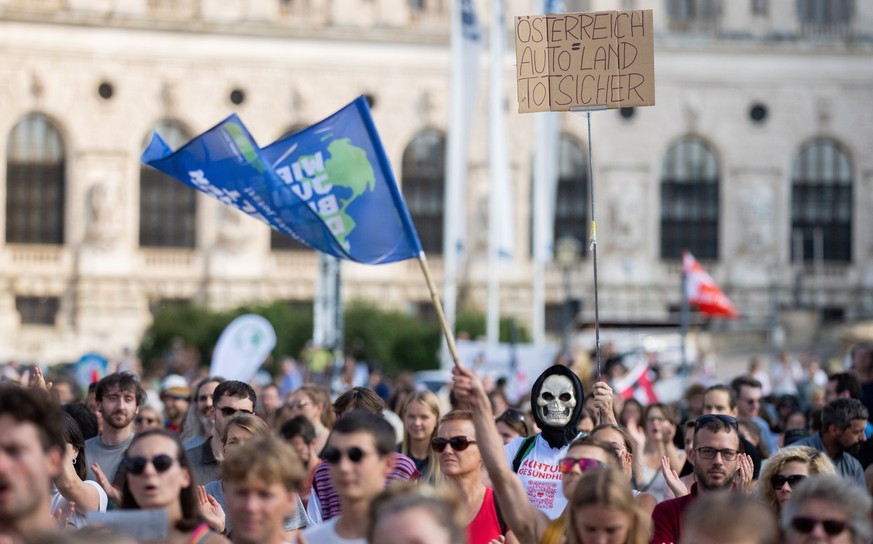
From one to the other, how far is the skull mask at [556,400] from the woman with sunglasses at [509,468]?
1668 mm

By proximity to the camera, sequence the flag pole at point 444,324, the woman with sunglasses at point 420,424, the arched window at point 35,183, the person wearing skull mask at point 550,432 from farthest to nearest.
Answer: the arched window at point 35,183 < the woman with sunglasses at point 420,424 < the person wearing skull mask at point 550,432 < the flag pole at point 444,324

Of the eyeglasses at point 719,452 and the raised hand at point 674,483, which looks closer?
the eyeglasses at point 719,452

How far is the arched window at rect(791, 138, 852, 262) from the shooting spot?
48.6m

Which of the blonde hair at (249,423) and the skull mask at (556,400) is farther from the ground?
the skull mask at (556,400)

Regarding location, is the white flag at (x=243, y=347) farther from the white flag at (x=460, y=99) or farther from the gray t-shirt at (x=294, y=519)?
the white flag at (x=460, y=99)

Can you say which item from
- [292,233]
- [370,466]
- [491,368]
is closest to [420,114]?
[491,368]

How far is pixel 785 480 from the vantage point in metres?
7.95

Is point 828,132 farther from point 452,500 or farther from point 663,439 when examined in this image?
point 452,500

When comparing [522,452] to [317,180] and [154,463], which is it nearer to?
[154,463]

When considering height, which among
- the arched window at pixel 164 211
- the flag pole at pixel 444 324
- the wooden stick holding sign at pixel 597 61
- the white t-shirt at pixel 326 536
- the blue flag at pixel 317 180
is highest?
the arched window at pixel 164 211

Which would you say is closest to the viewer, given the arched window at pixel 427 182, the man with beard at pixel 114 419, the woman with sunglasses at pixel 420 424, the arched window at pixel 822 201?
the man with beard at pixel 114 419

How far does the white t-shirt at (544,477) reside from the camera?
27.8ft

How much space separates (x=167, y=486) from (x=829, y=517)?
244cm

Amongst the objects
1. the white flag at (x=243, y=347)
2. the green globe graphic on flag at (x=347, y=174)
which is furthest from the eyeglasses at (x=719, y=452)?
the white flag at (x=243, y=347)
